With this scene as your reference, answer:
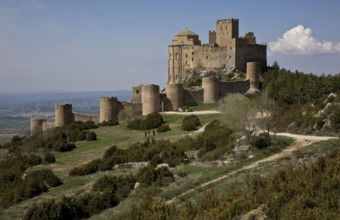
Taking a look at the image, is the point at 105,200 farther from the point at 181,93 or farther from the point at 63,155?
the point at 181,93

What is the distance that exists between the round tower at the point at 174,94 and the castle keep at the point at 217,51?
31.0ft

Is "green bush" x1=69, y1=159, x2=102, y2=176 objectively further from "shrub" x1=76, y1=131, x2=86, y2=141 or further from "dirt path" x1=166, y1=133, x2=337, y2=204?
"shrub" x1=76, y1=131, x2=86, y2=141

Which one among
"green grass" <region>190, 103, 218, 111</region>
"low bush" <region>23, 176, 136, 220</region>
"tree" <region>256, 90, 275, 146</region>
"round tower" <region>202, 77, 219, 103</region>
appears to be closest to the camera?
"low bush" <region>23, 176, 136, 220</region>

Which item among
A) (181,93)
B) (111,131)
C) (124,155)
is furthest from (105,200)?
(181,93)

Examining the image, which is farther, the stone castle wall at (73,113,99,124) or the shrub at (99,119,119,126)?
the stone castle wall at (73,113,99,124)

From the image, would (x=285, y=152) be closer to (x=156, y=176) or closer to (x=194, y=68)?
(x=156, y=176)

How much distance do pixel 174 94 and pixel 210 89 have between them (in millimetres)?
3726

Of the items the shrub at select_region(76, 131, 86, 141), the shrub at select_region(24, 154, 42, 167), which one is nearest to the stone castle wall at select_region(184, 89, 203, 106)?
the shrub at select_region(76, 131, 86, 141)

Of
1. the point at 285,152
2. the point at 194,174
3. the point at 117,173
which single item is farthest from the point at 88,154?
the point at 285,152

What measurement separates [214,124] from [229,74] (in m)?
20.3

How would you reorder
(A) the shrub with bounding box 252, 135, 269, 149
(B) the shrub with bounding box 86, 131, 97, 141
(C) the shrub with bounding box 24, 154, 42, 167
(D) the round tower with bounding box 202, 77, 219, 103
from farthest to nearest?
1. (D) the round tower with bounding box 202, 77, 219, 103
2. (B) the shrub with bounding box 86, 131, 97, 141
3. (C) the shrub with bounding box 24, 154, 42, 167
4. (A) the shrub with bounding box 252, 135, 269, 149

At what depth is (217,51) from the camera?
175 feet

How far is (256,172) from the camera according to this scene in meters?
17.2

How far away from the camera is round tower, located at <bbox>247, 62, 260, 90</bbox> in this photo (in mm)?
48531
